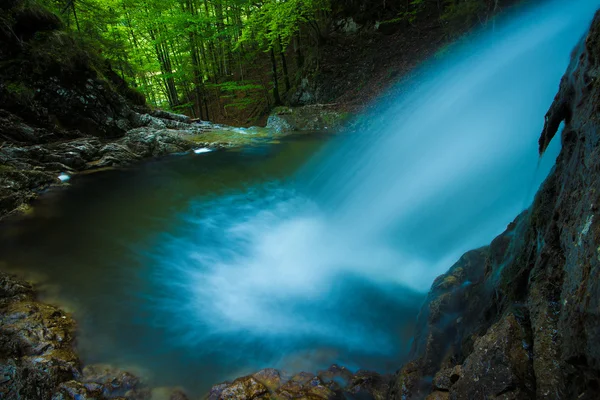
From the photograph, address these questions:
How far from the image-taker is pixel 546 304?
1.74 metres

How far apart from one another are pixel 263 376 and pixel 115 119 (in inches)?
483

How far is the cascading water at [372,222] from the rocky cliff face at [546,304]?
1.21 m

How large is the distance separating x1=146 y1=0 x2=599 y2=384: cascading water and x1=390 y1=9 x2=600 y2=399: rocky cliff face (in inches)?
47.5

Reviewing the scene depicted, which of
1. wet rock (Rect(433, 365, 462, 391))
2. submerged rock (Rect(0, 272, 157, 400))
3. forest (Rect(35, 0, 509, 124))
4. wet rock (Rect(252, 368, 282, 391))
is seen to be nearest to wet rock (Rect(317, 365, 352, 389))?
wet rock (Rect(252, 368, 282, 391))

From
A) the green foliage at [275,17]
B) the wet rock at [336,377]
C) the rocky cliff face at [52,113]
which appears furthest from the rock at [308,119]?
the wet rock at [336,377]

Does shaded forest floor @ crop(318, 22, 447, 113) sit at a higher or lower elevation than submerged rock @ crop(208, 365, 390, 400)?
higher

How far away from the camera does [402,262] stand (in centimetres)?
541

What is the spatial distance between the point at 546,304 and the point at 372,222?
5.00m

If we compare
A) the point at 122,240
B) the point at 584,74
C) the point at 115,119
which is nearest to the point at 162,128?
the point at 115,119

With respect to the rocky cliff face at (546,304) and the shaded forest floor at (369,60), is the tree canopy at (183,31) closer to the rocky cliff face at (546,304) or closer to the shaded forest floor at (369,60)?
the shaded forest floor at (369,60)

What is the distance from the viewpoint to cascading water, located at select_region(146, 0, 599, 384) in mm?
4203

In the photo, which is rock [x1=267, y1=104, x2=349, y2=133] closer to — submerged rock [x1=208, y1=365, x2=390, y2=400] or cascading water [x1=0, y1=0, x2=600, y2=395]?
cascading water [x1=0, y1=0, x2=600, y2=395]

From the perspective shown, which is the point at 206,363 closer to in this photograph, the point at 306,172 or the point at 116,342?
the point at 116,342

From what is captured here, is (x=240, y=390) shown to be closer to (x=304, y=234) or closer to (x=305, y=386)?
(x=305, y=386)
